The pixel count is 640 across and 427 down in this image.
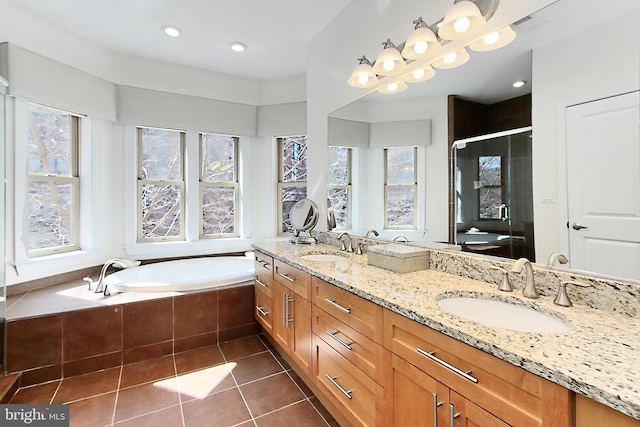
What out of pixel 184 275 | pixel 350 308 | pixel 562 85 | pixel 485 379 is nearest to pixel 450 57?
pixel 562 85

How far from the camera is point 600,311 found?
97 cm

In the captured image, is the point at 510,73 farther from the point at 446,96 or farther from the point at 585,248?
the point at 585,248

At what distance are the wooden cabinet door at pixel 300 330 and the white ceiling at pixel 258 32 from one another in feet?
4.58

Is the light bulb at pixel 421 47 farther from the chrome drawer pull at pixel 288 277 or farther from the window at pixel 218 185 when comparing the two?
the window at pixel 218 185

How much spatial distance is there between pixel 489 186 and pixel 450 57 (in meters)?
0.69

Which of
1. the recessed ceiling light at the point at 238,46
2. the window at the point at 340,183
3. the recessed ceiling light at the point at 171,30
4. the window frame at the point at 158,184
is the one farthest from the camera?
the window frame at the point at 158,184

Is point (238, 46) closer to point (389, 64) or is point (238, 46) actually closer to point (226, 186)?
point (226, 186)

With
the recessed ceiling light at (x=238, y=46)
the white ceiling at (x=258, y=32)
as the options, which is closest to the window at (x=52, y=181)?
the white ceiling at (x=258, y=32)

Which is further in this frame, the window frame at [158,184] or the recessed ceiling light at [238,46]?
the window frame at [158,184]

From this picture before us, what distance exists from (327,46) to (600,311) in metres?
2.49

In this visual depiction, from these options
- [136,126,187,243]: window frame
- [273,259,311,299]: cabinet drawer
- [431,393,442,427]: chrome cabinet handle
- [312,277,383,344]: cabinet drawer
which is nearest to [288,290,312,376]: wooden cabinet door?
[273,259,311,299]: cabinet drawer

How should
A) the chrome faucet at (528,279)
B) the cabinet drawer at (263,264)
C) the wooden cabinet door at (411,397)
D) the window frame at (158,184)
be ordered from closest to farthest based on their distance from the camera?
the wooden cabinet door at (411,397) → the chrome faucet at (528,279) → the cabinet drawer at (263,264) → the window frame at (158,184)

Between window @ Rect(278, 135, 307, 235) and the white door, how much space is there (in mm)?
2816

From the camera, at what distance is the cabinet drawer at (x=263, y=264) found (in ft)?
7.34
